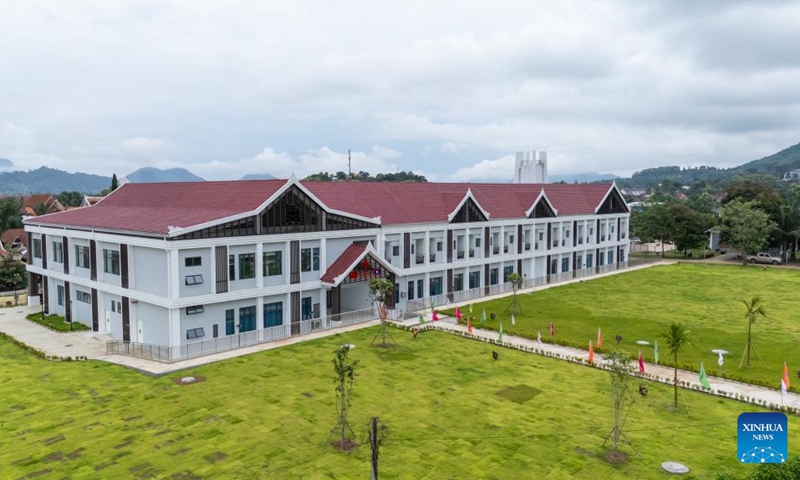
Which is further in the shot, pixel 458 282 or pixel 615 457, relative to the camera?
pixel 458 282

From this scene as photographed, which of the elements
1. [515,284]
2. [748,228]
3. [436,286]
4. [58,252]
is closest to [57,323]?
[58,252]

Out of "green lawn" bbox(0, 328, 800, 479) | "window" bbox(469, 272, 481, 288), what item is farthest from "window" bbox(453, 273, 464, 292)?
"green lawn" bbox(0, 328, 800, 479)

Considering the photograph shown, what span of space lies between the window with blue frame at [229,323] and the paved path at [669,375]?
14.9 m

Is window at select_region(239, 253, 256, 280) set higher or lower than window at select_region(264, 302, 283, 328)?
higher

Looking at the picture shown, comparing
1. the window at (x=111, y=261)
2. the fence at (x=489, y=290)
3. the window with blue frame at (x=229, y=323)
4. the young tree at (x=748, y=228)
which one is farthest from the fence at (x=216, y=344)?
the young tree at (x=748, y=228)

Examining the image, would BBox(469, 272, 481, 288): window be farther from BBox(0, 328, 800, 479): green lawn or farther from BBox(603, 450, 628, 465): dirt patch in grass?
A: BBox(603, 450, 628, 465): dirt patch in grass

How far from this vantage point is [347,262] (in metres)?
44.6

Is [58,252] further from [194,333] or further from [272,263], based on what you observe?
[272,263]

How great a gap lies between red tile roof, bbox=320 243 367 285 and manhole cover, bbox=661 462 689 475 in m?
27.0

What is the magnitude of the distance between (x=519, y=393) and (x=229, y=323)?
20.5 metres

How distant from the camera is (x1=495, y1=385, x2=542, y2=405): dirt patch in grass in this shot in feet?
93.2

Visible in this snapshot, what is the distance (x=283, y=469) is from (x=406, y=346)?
59.4 feet

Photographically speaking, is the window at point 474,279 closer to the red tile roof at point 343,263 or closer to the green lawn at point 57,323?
the red tile roof at point 343,263

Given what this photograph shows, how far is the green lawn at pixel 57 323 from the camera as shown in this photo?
1731 inches
